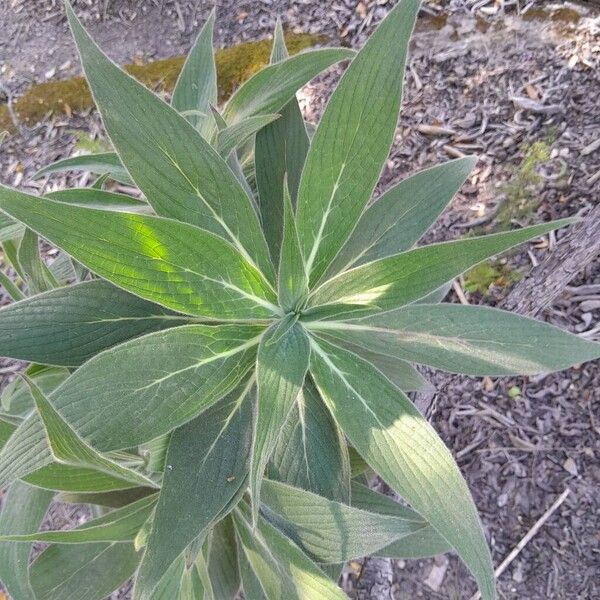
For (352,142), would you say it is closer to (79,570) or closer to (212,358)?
(212,358)

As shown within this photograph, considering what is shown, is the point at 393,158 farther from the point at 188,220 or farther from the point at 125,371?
the point at 125,371

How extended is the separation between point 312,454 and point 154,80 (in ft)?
6.77

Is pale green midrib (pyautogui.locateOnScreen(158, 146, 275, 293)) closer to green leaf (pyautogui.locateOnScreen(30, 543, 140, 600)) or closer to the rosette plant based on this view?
the rosette plant

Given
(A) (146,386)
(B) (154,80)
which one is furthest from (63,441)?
(B) (154,80)

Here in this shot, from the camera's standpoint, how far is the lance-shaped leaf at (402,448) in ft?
2.82

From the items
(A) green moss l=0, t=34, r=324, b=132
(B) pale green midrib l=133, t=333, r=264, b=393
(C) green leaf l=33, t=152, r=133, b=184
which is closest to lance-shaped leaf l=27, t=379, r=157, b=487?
(B) pale green midrib l=133, t=333, r=264, b=393

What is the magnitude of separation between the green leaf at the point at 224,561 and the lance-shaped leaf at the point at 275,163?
24.1 inches

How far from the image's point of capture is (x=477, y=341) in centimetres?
95

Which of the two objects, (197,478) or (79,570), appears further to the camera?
(79,570)

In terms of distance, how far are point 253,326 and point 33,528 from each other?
2.12 ft

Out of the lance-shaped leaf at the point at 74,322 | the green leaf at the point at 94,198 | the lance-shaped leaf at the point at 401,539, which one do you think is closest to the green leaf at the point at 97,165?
the green leaf at the point at 94,198

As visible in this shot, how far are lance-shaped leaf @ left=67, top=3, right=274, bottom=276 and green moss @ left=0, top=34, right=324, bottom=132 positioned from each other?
1713 mm

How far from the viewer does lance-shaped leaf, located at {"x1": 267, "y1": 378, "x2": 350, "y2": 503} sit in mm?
1125

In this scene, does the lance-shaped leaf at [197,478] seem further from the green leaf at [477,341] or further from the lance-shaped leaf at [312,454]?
the green leaf at [477,341]
